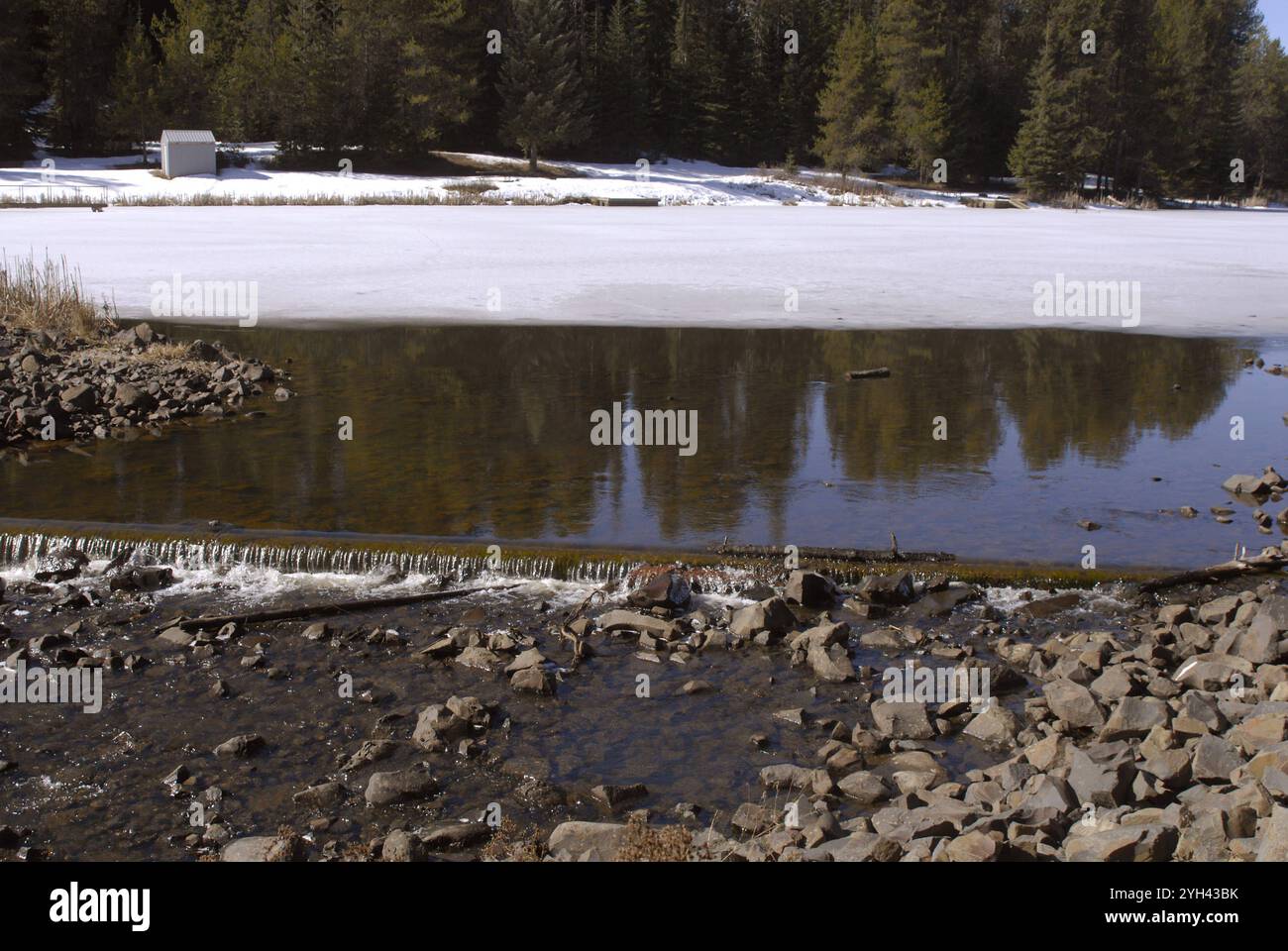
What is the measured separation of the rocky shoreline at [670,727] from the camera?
18.7 feet

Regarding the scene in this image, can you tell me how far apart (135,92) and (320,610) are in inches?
2354

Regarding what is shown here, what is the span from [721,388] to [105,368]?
7.64 meters

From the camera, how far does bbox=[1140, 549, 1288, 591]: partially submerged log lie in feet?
29.3

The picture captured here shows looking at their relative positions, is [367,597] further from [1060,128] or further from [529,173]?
[1060,128]

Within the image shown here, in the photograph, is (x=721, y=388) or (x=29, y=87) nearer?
(x=721, y=388)

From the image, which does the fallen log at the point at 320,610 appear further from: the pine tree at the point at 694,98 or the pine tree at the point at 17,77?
the pine tree at the point at 694,98

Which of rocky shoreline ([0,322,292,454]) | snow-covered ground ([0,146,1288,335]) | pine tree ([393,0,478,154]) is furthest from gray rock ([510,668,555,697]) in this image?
pine tree ([393,0,478,154])

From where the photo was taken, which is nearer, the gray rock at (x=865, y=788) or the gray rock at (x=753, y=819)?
the gray rock at (x=753, y=819)

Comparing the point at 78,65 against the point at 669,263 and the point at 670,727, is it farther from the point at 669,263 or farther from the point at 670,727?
the point at 670,727

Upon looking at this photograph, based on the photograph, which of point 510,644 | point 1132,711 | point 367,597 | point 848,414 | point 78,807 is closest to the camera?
point 78,807

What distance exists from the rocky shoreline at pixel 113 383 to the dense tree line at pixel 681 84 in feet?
146

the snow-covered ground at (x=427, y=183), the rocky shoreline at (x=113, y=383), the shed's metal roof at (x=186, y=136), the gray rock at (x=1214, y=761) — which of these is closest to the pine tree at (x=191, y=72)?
the snow-covered ground at (x=427, y=183)

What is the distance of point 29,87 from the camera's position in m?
59.0
